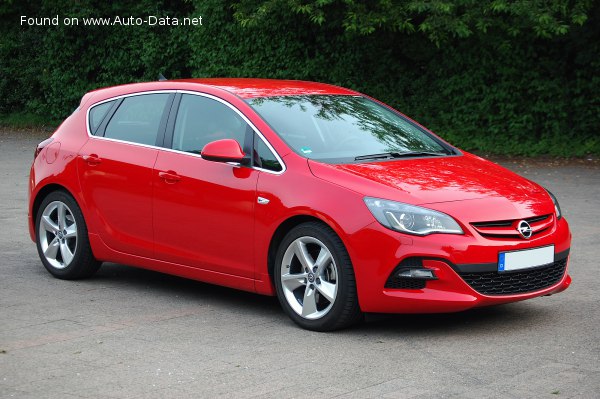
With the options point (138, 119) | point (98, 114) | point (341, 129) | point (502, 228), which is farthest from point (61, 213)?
point (502, 228)

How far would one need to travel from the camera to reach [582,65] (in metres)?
18.8

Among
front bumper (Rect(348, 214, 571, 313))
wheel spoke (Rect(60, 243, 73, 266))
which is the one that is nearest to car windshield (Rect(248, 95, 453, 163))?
front bumper (Rect(348, 214, 571, 313))

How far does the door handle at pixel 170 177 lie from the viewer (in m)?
8.21

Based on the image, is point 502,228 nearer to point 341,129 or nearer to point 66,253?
point 341,129

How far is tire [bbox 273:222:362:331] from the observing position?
721 cm

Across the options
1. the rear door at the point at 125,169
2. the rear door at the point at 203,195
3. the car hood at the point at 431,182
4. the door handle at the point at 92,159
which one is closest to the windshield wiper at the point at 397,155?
the car hood at the point at 431,182

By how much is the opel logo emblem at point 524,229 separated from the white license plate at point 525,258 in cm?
10

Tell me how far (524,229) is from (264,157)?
180 centimetres

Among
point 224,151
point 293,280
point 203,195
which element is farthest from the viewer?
point 203,195

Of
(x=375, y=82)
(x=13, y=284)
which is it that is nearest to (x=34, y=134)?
(x=375, y=82)

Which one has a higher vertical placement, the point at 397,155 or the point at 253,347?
the point at 397,155

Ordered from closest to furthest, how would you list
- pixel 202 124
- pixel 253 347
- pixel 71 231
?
pixel 253 347, pixel 202 124, pixel 71 231

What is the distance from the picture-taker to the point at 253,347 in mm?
6988

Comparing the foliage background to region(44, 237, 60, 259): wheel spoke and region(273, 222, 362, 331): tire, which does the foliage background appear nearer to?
region(44, 237, 60, 259): wheel spoke
